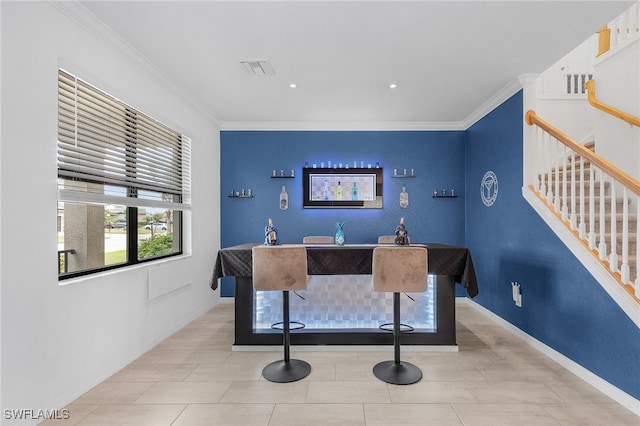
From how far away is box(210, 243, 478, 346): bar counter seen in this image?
3.12 metres

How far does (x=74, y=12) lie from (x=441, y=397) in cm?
380

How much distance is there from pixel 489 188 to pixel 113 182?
4.32m

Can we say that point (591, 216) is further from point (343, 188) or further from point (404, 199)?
point (343, 188)

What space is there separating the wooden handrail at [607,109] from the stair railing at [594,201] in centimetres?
47

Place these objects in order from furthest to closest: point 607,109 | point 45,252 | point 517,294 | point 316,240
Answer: point 316,240 → point 517,294 → point 607,109 → point 45,252

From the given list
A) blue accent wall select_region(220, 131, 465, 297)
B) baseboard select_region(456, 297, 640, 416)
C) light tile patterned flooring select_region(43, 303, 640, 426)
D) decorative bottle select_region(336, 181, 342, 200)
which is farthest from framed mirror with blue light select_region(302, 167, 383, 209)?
light tile patterned flooring select_region(43, 303, 640, 426)

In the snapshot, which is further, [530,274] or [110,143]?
[530,274]

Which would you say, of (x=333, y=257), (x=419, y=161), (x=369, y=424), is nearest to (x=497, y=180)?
(x=419, y=161)

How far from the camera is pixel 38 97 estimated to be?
2061 millimetres

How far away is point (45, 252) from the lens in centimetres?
210

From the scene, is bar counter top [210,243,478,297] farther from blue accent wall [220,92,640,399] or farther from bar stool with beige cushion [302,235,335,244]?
blue accent wall [220,92,640,399]

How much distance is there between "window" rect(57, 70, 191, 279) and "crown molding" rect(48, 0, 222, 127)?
1.33ft

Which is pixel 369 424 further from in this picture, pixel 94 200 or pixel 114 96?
pixel 114 96

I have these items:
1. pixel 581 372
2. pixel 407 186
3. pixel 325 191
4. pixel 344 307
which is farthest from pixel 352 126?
pixel 581 372
